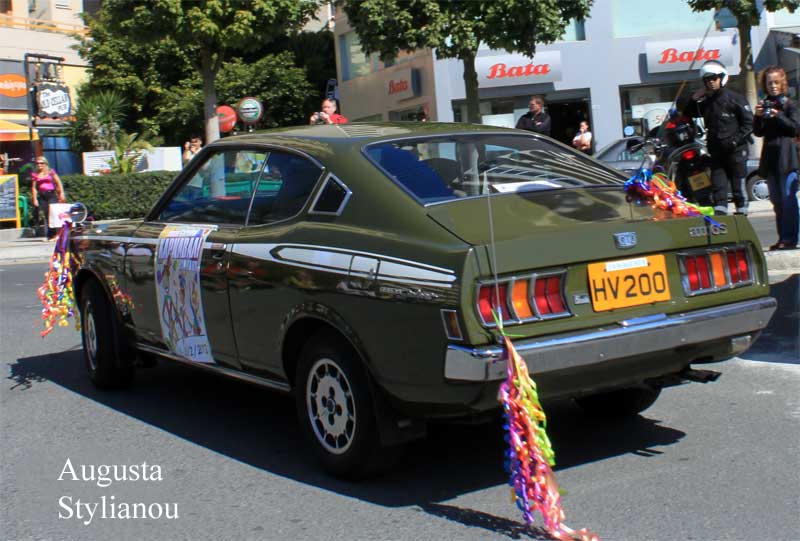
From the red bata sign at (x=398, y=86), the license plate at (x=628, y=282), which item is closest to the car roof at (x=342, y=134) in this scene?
the license plate at (x=628, y=282)

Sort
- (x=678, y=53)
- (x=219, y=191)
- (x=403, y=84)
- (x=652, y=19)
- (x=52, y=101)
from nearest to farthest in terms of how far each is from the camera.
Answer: (x=219, y=191), (x=52, y=101), (x=678, y=53), (x=652, y=19), (x=403, y=84)

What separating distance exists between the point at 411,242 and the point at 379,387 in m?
0.65

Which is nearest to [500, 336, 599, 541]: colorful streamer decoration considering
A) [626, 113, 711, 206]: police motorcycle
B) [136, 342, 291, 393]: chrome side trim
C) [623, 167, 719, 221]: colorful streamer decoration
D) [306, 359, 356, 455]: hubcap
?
[306, 359, 356, 455]: hubcap

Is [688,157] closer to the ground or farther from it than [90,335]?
farther from it

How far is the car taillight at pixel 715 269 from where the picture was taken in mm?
4391

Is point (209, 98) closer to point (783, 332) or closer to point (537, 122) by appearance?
point (537, 122)

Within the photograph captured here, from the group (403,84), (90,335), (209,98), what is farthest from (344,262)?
(403,84)

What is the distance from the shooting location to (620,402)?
532 cm

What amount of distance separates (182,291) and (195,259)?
23cm

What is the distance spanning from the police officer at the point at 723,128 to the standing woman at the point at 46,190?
15.8m

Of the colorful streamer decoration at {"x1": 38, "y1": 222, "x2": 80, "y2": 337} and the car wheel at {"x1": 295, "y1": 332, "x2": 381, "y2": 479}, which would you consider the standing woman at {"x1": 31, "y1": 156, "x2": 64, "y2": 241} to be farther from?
the car wheel at {"x1": 295, "y1": 332, "x2": 381, "y2": 479}

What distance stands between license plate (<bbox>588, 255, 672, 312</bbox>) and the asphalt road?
0.81m

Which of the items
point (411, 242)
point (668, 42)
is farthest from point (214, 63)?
point (411, 242)

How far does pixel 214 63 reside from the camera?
24.4 metres
